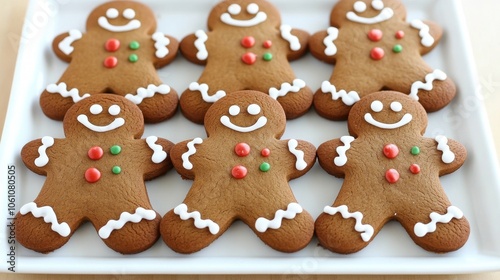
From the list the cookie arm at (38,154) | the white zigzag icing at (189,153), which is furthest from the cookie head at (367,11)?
the cookie arm at (38,154)

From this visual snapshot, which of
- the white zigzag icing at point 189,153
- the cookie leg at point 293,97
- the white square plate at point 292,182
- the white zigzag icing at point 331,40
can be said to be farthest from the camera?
the white zigzag icing at point 331,40

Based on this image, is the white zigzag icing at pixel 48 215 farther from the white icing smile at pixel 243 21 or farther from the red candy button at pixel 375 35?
the red candy button at pixel 375 35

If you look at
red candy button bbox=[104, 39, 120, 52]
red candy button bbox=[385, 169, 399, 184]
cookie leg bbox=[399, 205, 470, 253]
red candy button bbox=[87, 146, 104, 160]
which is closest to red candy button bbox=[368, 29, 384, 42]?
red candy button bbox=[385, 169, 399, 184]

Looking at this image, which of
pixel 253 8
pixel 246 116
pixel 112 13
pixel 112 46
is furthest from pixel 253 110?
pixel 112 13

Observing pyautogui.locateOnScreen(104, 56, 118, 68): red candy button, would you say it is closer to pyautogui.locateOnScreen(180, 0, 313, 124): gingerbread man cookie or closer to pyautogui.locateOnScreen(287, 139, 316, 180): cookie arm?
pyautogui.locateOnScreen(180, 0, 313, 124): gingerbread man cookie

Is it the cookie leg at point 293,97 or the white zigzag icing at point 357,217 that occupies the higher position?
the cookie leg at point 293,97

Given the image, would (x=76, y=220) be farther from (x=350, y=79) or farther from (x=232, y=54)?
(x=350, y=79)
